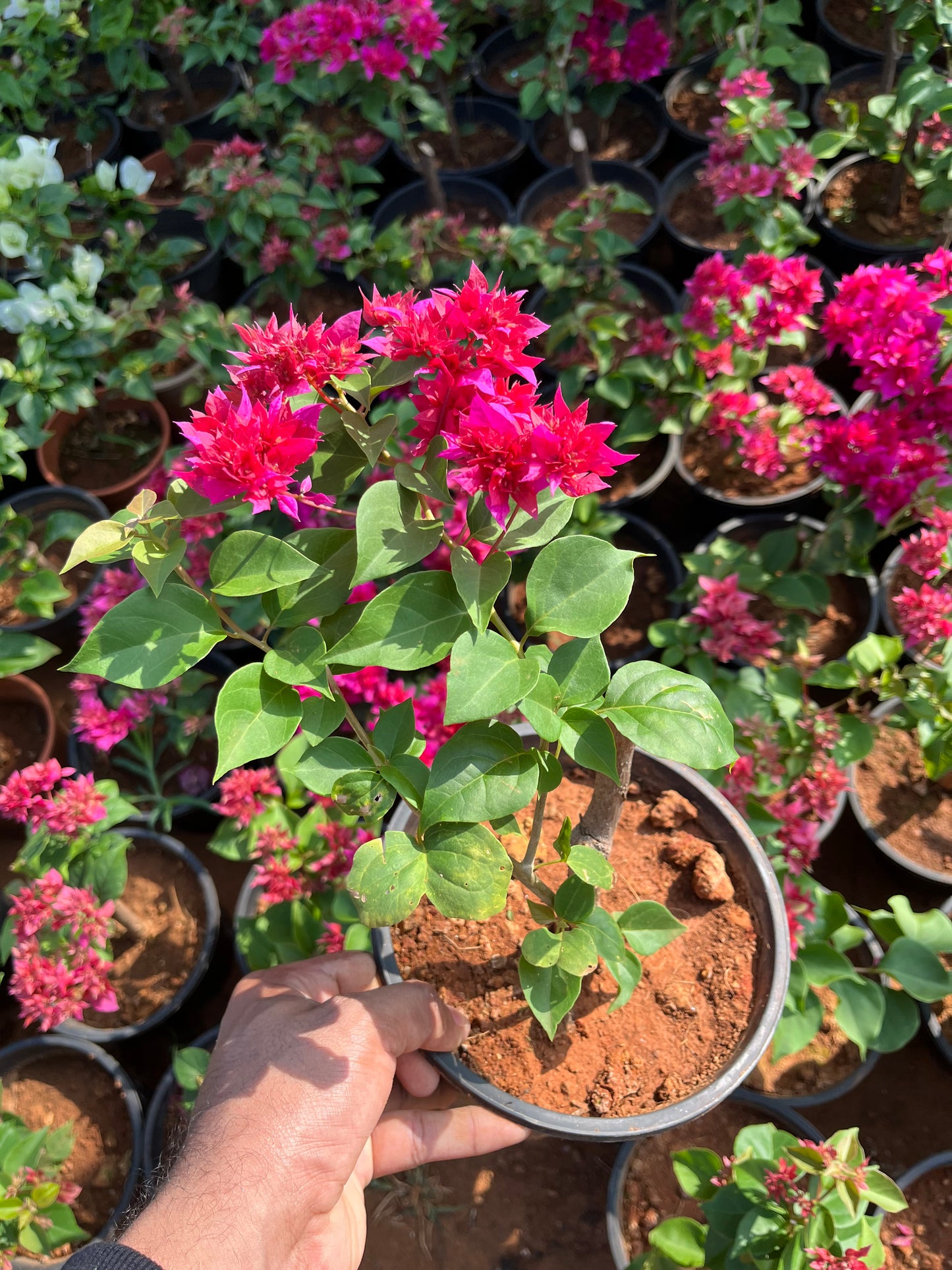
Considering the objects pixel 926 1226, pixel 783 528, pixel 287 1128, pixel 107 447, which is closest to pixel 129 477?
pixel 107 447

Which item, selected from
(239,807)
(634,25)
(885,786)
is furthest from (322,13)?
(885,786)

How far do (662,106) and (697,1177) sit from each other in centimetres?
279

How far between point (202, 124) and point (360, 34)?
5.78 ft

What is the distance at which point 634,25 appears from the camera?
2.12 m

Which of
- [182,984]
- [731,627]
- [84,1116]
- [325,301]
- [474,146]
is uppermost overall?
[474,146]

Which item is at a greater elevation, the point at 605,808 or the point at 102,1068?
the point at 605,808

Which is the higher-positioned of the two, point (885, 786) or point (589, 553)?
point (589, 553)

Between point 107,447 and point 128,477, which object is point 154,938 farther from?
point 107,447

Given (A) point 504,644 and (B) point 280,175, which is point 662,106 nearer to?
(B) point 280,175

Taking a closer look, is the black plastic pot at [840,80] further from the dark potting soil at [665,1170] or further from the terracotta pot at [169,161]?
the dark potting soil at [665,1170]

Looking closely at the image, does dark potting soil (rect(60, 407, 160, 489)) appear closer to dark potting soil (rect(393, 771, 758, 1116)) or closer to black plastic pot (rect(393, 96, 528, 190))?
black plastic pot (rect(393, 96, 528, 190))

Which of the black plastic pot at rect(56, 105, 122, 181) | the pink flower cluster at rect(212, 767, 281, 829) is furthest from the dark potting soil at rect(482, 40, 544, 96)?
the pink flower cluster at rect(212, 767, 281, 829)

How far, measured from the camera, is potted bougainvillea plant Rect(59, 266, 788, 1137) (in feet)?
2.19

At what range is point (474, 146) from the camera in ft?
9.46
